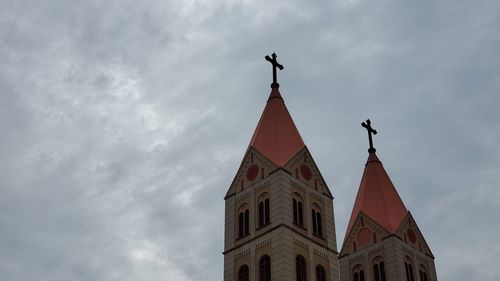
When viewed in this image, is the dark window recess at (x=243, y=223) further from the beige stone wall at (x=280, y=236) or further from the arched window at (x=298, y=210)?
the arched window at (x=298, y=210)

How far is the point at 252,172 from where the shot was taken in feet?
182

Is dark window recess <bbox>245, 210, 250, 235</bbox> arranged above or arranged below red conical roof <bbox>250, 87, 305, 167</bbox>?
below

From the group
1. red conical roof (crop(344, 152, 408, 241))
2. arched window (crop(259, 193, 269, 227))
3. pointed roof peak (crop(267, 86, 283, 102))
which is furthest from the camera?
red conical roof (crop(344, 152, 408, 241))

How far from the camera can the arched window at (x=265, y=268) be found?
1950 inches

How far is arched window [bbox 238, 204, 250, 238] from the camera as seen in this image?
2100 inches

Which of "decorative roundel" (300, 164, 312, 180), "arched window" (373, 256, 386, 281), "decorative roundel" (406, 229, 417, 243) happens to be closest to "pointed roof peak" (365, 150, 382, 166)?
"decorative roundel" (406, 229, 417, 243)

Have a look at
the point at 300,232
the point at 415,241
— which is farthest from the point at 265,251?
the point at 415,241

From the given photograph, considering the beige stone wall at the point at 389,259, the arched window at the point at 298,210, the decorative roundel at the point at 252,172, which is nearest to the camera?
the arched window at the point at 298,210

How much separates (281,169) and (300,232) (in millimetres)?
4648

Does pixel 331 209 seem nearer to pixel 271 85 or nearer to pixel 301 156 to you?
pixel 301 156

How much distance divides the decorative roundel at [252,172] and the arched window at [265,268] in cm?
693

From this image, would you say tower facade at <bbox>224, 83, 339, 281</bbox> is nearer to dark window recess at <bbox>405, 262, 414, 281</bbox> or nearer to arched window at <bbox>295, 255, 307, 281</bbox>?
arched window at <bbox>295, 255, 307, 281</bbox>

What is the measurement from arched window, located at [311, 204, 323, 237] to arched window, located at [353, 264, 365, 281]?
8425mm

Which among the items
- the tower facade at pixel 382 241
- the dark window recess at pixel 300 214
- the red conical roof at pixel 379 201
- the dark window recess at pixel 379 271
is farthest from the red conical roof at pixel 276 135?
the dark window recess at pixel 379 271
